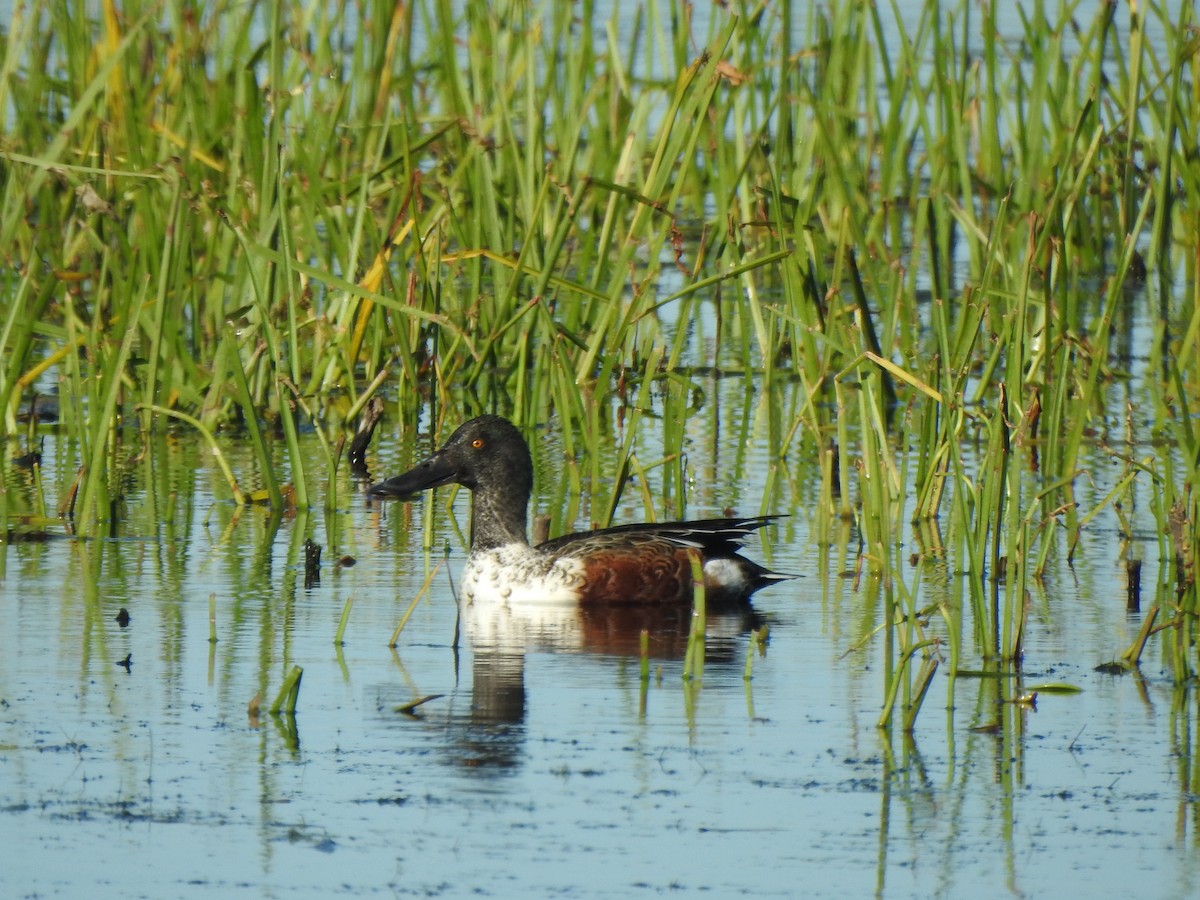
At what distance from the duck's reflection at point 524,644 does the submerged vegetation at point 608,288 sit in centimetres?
50

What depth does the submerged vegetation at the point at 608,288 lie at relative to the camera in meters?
6.98

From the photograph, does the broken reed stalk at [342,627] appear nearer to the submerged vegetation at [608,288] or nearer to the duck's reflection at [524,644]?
the duck's reflection at [524,644]

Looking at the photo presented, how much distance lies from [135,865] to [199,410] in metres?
4.78

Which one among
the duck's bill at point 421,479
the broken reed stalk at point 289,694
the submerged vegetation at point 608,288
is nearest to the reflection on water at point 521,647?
the broken reed stalk at point 289,694

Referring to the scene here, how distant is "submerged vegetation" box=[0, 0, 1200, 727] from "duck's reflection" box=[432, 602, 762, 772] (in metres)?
0.50

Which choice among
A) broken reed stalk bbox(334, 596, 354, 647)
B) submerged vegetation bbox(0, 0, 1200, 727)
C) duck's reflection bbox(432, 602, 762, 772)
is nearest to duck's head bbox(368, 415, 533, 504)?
submerged vegetation bbox(0, 0, 1200, 727)

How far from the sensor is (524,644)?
6.32 meters

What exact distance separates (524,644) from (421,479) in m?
1.30

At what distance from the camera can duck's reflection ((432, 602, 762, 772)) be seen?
16.9ft

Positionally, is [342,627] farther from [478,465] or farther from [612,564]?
[478,465]

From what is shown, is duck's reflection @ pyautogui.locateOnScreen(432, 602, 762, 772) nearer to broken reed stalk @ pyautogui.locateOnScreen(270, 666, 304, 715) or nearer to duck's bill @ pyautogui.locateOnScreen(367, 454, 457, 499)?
broken reed stalk @ pyautogui.locateOnScreen(270, 666, 304, 715)

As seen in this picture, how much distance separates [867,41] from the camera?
11.9 m

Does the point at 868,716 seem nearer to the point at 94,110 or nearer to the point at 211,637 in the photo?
the point at 211,637

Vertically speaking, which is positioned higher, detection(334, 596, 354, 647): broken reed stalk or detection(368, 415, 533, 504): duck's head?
detection(368, 415, 533, 504): duck's head
